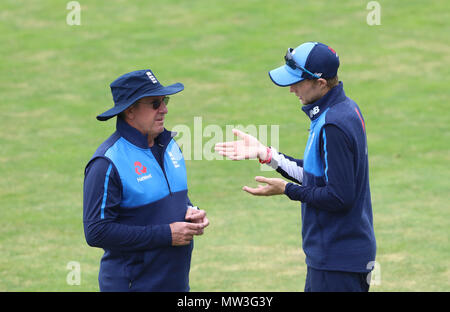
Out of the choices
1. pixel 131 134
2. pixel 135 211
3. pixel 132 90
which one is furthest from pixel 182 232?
pixel 132 90

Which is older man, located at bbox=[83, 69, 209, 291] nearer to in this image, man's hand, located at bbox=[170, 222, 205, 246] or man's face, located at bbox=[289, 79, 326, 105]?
man's hand, located at bbox=[170, 222, 205, 246]

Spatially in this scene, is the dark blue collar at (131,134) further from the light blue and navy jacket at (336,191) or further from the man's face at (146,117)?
the light blue and navy jacket at (336,191)

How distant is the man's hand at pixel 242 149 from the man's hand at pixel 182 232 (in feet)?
2.04

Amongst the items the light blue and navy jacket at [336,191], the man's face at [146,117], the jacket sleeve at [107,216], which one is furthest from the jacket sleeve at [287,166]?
the jacket sleeve at [107,216]

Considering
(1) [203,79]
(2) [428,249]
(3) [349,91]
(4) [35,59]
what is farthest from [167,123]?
(2) [428,249]

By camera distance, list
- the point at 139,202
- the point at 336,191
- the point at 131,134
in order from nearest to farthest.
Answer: the point at 336,191 < the point at 139,202 < the point at 131,134

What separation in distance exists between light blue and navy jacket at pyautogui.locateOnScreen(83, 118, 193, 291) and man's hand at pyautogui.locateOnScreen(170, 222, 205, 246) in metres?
0.04

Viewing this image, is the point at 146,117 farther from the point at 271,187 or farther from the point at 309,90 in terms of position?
the point at 309,90

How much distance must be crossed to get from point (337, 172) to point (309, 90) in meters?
0.73

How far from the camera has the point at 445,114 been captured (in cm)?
1634

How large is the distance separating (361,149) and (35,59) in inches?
643

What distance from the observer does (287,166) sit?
603 centimetres

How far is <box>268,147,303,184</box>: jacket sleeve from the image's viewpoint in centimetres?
599
